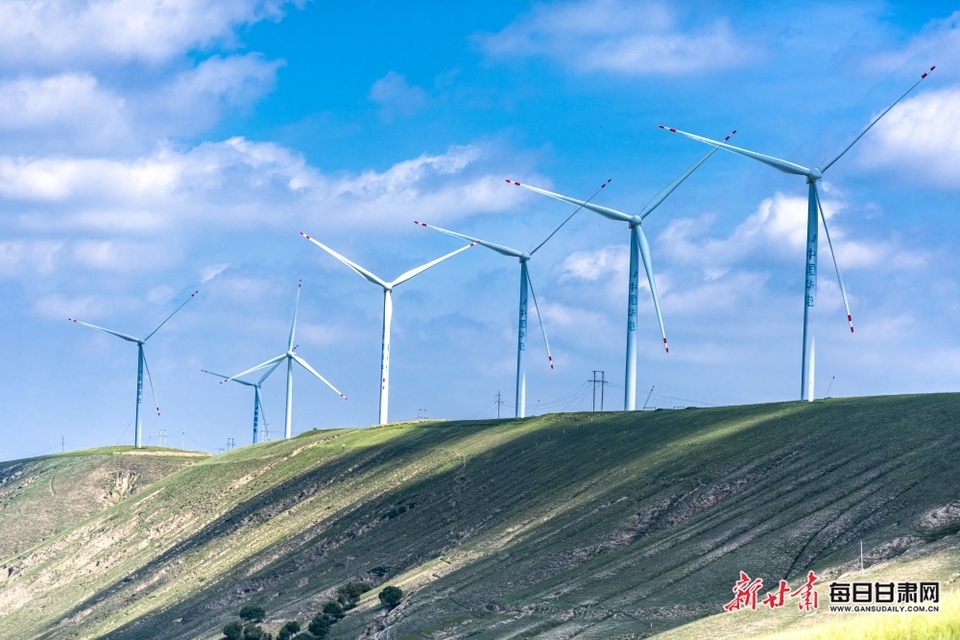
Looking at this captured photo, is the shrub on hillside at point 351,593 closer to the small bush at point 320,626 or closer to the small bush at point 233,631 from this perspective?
the small bush at point 320,626

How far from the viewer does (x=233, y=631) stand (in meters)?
124

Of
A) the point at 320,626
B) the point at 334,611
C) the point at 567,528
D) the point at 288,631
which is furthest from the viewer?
the point at 567,528

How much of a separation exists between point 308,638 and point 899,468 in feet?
164

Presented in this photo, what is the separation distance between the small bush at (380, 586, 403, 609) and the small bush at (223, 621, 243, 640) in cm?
1758

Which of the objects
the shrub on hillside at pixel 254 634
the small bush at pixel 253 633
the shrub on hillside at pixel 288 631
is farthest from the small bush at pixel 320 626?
the small bush at pixel 253 633

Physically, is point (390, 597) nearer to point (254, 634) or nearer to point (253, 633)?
point (254, 634)

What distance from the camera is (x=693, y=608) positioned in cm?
8338

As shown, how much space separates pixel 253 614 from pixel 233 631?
24.7 feet

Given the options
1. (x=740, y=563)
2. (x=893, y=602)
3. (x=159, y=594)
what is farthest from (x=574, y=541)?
(x=159, y=594)

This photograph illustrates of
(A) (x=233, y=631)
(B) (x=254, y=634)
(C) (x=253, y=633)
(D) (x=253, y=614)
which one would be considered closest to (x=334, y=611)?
(B) (x=254, y=634)

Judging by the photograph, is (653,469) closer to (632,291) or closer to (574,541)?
(574,541)

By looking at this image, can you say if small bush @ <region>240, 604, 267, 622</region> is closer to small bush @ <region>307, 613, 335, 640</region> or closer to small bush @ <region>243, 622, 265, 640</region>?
small bush @ <region>243, 622, 265, 640</region>

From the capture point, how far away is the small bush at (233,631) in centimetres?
12369

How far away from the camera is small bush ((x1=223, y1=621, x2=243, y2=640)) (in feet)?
406
